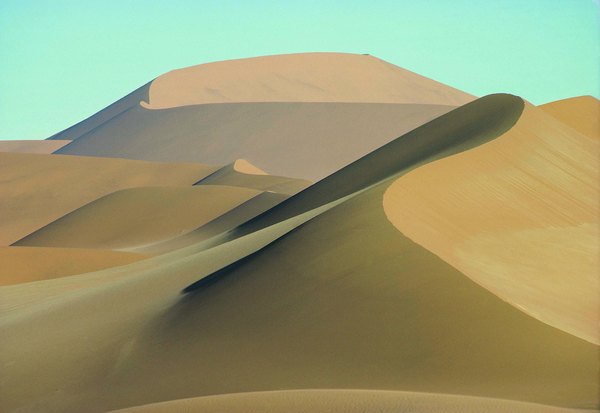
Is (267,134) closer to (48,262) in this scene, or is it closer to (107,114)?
(107,114)

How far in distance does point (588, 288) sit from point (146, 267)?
15.9 metres

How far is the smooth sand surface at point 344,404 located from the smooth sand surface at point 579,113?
92.6ft

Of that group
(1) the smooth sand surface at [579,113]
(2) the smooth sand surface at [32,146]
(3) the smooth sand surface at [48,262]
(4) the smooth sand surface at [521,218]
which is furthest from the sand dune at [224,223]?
(2) the smooth sand surface at [32,146]

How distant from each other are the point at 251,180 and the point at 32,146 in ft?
256

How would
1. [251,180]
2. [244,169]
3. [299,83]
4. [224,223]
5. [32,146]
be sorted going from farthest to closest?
[299,83], [32,146], [244,169], [251,180], [224,223]

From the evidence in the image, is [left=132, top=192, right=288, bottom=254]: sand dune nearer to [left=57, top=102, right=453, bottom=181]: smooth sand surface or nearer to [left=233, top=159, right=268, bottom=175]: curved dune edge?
[left=233, top=159, right=268, bottom=175]: curved dune edge

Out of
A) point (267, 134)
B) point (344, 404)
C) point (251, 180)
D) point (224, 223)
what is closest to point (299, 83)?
point (267, 134)

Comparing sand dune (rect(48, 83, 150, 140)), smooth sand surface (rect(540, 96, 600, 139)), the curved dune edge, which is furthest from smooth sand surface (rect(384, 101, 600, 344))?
sand dune (rect(48, 83, 150, 140))

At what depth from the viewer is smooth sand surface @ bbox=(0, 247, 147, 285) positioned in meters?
35.7

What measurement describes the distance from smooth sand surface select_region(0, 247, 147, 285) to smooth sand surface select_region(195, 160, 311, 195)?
20119 mm

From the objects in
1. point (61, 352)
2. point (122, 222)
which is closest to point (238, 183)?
point (122, 222)

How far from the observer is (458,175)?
24.8 m

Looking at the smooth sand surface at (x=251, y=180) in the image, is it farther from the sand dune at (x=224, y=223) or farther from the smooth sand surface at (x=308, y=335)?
the smooth sand surface at (x=308, y=335)

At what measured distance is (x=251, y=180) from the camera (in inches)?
2500
